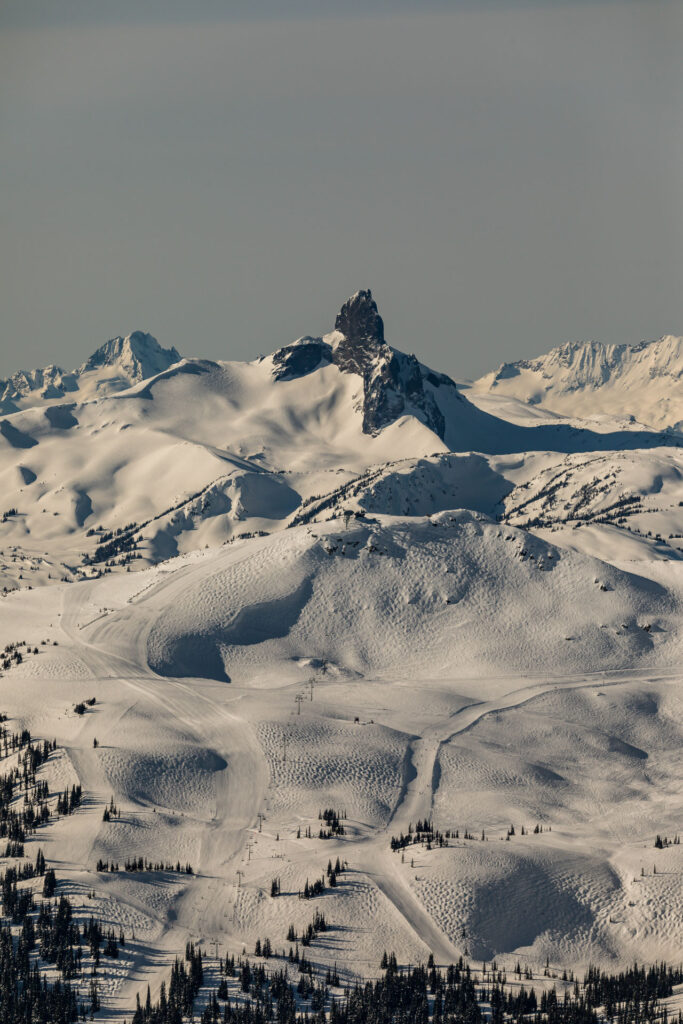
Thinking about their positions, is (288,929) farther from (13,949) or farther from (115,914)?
(13,949)

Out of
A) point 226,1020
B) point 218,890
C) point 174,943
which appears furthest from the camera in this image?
point 218,890

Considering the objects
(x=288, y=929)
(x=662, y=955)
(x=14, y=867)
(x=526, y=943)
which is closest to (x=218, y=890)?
(x=288, y=929)

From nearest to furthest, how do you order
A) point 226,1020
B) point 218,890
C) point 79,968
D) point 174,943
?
point 226,1020
point 79,968
point 174,943
point 218,890

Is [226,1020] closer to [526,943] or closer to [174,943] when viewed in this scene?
[174,943]

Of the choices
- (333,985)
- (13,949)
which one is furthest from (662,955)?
(13,949)

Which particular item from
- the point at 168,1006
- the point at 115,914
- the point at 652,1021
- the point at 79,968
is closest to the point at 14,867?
the point at 115,914

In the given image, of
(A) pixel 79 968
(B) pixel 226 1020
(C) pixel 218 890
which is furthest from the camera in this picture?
(C) pixel 218 890

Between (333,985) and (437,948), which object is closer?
(333,985)

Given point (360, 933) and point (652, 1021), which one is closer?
point (652, 1021)
